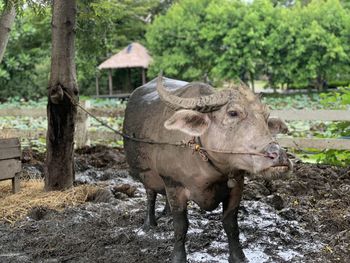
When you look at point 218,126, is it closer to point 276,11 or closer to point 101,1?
point 101,1

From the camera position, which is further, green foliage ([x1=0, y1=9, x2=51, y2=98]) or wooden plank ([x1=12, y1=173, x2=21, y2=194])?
green foliage ([x1=0, y1=9, x2=51, y2=98])

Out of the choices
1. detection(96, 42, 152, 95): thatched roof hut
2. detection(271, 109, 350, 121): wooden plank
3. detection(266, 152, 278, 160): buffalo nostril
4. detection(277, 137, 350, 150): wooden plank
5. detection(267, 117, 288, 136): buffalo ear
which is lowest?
detection(277, 137, 350, 150): wooden plank

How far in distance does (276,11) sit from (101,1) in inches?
730

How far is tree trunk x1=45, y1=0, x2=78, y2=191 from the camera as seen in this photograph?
6.74 metres

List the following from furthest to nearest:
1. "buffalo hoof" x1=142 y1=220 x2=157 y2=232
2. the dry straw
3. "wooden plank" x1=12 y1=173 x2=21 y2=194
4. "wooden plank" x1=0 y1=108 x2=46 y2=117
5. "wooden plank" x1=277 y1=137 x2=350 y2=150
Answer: "wooden plank" x1=0 y1=108 x2=46 y2=117
"wooden plank" x1=277 y1=137 x2=350 y2=150
"wooden plank" x1=12 y1=173 x2=21 y2=194
the dry straw
"buffalo hoof" x1=142 y1=220 x2=157 y2=232

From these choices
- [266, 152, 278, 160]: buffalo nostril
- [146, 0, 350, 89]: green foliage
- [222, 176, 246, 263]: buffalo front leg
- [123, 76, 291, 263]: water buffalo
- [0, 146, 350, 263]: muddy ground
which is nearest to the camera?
[266, 152, 278, 160]: buffalo nostril

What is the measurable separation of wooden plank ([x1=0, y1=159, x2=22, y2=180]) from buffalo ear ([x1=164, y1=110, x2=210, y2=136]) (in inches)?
142

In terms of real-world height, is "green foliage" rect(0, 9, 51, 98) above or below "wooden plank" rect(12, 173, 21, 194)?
above

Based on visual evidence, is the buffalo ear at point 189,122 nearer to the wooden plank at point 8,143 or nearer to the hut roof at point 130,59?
the wooden plank at point 8,143

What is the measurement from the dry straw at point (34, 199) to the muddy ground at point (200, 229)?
0.15m

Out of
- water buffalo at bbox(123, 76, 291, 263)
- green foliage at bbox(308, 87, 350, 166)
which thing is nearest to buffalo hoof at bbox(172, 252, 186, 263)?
water buffalo at bbox(123, 76, 291, 263)

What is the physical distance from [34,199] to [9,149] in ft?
2.47

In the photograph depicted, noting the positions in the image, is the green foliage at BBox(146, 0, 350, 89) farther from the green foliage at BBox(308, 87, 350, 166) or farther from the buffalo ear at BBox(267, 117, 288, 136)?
the buffalo ear at BBox(267, 117, 288, 136)

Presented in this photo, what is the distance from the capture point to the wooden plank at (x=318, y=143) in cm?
846
